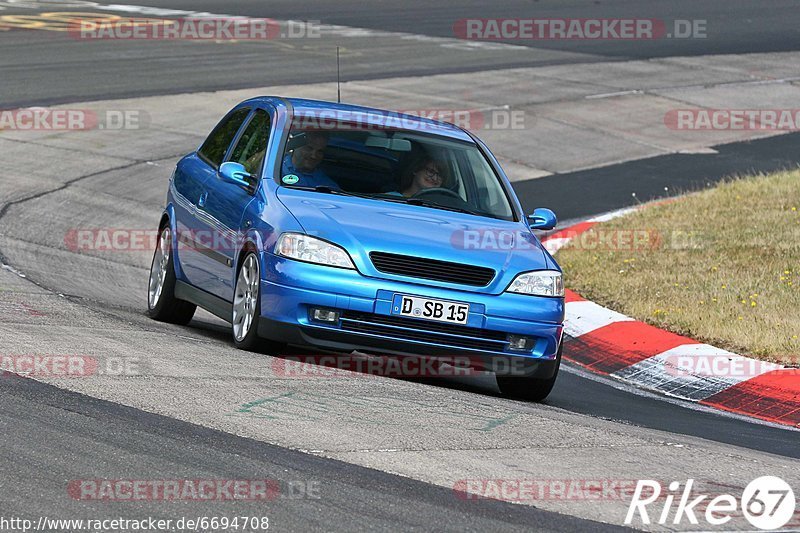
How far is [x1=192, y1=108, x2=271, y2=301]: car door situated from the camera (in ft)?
28.9

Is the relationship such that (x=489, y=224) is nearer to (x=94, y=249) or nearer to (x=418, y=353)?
(x=418, y=353)

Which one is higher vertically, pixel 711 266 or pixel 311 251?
pixel 311 251

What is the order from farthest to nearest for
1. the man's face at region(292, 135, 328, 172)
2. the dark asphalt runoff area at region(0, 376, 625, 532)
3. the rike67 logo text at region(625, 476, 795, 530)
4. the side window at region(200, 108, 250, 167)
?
the side window at region(200, 108, 250, 167), the man's face at region(292, 135, 328, 172), the rike67 logo text at region(625, 476, 795, 530), the dark asphalt runoff area at region(0, 376, 625, 532)

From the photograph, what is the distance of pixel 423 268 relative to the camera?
317 inches

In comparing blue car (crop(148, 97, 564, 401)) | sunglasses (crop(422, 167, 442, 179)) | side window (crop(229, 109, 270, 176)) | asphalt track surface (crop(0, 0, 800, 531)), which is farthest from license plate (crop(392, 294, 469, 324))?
side window (crop(229, 109, 270, 176))

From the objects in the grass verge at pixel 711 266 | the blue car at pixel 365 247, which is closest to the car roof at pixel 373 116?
the blue car at pixel 365 247

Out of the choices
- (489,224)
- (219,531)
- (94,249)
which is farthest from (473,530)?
(94,249)

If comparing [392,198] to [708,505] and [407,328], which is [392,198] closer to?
[407,328]

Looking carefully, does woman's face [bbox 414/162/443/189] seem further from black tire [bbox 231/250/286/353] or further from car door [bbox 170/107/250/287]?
car door [bbox 170/107/250/287]

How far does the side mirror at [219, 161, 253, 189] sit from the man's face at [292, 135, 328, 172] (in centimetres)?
33

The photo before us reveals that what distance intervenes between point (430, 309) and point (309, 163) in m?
1.55

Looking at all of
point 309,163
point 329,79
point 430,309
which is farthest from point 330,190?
point 329,79

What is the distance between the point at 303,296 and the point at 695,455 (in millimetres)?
2414

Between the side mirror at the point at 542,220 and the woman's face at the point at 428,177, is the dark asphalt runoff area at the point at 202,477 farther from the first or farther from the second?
the side mirror at the point at 542,220
